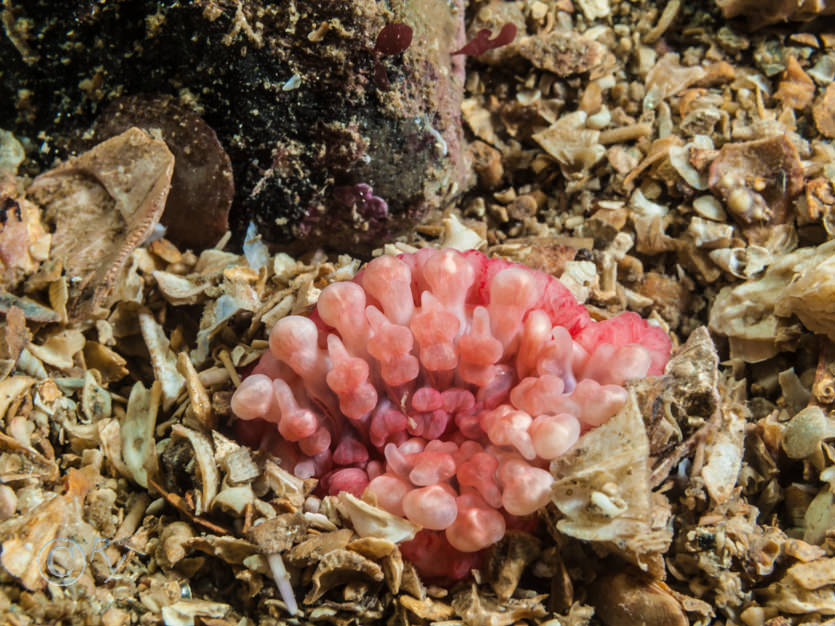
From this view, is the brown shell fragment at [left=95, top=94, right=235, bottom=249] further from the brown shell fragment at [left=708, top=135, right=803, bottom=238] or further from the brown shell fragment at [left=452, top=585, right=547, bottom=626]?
the brown shell fragment at [left=708, top=135, right=803, bottom=238]

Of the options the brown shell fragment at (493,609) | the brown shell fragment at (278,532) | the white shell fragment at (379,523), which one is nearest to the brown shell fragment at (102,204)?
the brown shell fragment at (278,532)

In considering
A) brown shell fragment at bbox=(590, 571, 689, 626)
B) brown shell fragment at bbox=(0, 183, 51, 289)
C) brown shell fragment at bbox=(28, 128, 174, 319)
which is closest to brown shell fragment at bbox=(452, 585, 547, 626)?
brown shell fragment at bbox=(590, 571, 689, 626)

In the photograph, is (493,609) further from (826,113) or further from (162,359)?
(826,113)

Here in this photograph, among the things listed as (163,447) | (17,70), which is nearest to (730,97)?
(163,447)

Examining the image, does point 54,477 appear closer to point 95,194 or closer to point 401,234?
point 95,194

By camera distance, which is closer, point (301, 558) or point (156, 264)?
point (301, 558)

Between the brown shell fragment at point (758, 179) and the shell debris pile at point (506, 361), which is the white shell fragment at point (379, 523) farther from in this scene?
the brown shell fragment at point (758, 179)
